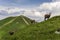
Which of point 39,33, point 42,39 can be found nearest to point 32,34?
point 39,33

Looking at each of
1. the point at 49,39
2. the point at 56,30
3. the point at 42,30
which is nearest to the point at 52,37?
the point at 49,39

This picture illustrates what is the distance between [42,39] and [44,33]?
19.5 ft

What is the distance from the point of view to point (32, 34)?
7419 centimetres

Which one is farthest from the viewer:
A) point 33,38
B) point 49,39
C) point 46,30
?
point 46,30

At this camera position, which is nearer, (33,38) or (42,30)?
(33,38)

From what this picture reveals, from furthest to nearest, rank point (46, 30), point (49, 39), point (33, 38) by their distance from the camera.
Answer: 1. point (46, 30)
2. point (33, 38)
3. point (49, 39)

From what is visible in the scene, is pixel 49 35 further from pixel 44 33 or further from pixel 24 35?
pixel 24 35

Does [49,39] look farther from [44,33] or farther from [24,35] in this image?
[24,35]

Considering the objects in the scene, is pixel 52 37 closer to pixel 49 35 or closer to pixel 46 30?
pixel 49 35

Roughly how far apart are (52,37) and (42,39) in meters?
3.70

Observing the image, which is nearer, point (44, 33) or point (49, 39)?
point (49, 39)

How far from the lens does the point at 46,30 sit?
75.6 metres

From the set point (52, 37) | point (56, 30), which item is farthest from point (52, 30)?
point (52, 37)

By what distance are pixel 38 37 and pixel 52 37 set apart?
18.7 feet
